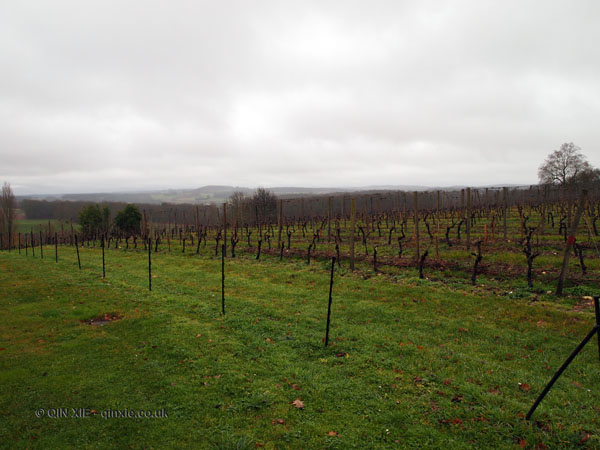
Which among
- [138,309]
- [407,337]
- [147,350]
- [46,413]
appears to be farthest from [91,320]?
[407,337]

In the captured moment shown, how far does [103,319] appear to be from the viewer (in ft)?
25.2

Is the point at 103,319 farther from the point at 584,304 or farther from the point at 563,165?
the point at 563,165

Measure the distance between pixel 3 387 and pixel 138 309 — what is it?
3.75 metres

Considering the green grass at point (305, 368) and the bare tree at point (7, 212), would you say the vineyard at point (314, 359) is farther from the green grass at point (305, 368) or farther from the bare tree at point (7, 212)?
the bare tree at point (7, 212)

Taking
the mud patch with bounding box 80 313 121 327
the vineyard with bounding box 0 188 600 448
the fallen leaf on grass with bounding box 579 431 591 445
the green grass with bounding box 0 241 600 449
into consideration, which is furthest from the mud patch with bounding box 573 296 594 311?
the mud patch with bounding box 80 313 121 327

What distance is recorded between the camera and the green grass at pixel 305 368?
12.0ft

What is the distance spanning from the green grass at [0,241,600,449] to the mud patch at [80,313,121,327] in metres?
0.18

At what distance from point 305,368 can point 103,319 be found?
5.48 m

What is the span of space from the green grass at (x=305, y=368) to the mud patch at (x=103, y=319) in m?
0.18

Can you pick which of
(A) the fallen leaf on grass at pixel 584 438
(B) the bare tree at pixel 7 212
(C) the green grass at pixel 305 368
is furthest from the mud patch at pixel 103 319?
(B) the bare tree at pixel 7 212

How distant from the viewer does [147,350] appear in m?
5.84

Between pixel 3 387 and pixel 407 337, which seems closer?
pixel 3 387

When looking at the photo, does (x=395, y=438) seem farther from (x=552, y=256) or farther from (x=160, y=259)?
(x=160, y=259)

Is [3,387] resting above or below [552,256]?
below
